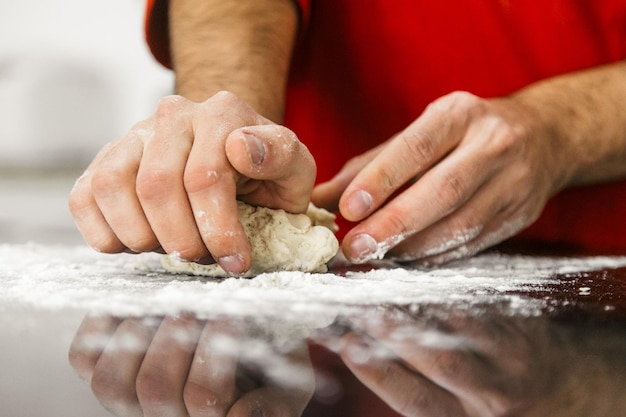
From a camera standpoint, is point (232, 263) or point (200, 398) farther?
point (232, 263)

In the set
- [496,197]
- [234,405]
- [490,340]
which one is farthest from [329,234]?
[234,405]

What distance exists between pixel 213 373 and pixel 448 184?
0.51m

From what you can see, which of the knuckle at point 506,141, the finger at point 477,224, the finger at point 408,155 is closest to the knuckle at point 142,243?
the finger at point 408,155

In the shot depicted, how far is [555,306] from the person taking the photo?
54cm

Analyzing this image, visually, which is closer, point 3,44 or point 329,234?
point 329,234

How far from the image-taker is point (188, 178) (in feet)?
2.06

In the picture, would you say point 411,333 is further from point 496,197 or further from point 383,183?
point 496,197

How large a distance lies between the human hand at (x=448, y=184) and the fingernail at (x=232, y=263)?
152 millimetres

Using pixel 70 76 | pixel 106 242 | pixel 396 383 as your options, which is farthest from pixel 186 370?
pixel 70 76

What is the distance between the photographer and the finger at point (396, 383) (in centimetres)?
30

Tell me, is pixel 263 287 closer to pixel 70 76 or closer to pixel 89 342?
pixel 89 342

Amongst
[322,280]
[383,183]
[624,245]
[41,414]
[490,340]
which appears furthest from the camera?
[624,245]

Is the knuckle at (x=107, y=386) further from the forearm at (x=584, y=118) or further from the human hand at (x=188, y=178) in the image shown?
the forearm at (x=584, y=118)

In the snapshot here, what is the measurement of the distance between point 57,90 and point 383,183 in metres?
3.26
